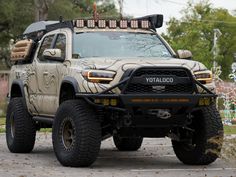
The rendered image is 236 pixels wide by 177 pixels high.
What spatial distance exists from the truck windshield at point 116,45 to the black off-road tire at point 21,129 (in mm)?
1928

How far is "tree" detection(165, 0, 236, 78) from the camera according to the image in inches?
1761

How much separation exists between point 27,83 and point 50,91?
3.72 feet

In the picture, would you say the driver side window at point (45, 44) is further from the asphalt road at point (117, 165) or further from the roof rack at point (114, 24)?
the asphalt road at point (117, 165)

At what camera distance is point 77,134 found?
33.1 feet

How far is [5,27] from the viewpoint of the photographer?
54.5 meters

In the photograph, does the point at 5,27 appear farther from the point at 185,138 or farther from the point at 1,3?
the point at 185,138

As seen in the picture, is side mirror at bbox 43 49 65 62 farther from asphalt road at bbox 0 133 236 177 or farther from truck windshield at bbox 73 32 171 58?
asphalt road at bbox 0 133 236 177

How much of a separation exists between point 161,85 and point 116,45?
1.65 metres

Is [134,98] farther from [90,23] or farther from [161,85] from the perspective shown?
[90,23]

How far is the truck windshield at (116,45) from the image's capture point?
36.9 feet

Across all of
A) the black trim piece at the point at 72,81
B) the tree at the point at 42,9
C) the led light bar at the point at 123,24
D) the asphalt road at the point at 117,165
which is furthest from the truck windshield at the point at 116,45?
the tree at the point at 42,9

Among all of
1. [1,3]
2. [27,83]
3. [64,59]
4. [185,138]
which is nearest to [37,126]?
[27,83]

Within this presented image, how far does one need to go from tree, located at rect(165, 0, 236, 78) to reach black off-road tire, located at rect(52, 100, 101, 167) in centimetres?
3146

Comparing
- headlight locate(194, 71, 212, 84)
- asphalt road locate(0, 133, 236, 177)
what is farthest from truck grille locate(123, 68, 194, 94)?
asphalt road locate(0, 133, 236, 177)
